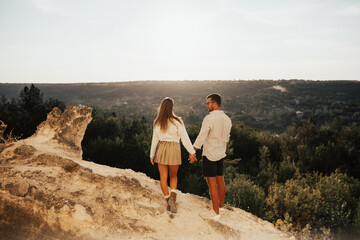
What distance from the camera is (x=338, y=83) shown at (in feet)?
278

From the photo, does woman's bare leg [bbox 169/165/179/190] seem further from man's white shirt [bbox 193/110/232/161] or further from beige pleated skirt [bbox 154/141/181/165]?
man's white shirt [bbox 193/110/232/161]

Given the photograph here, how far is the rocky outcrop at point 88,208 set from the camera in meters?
4.57

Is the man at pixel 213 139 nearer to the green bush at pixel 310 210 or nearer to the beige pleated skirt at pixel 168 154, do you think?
the beige pleated skirt at pixel 168 154

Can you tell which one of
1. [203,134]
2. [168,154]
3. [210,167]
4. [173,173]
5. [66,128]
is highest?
[203,134]

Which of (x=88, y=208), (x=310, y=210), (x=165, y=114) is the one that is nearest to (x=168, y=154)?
(x=165, y=114)

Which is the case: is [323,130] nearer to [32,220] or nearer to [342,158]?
[342,158]

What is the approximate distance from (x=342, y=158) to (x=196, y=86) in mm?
80316

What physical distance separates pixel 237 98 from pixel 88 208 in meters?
74.7

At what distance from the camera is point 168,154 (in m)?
5.05

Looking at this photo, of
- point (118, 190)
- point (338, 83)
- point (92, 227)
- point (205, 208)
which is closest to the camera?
point (92, 227)

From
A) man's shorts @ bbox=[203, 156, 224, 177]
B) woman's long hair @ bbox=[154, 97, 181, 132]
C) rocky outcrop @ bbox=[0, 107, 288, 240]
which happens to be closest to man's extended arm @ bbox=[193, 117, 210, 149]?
man's shorts @ bbox=[203, 156, 224, 177]

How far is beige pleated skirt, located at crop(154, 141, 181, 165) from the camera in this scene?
5.05 m

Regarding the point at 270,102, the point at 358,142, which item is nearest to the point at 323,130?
the point at 358,142

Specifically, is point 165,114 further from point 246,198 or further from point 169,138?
point 246,198
